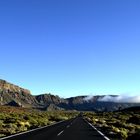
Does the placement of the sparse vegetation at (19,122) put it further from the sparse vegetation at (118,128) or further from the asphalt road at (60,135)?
the sparse vegetation at (118,128)

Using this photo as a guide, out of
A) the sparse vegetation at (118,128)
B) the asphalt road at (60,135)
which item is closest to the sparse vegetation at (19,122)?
the asphalt road at (60,135)

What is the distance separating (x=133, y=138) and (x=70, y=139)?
4.04m

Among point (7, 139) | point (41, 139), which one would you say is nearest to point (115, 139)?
point (41, 139)

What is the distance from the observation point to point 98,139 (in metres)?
22.3

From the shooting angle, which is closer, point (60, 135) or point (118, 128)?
point (60, 135)

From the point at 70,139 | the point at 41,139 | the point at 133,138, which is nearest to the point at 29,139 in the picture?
the point at 41,139

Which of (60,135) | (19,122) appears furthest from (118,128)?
(60,135)

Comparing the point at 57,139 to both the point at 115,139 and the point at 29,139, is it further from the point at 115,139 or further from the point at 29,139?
the point at 115,139

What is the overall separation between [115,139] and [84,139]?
6.66ft

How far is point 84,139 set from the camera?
74.2ft

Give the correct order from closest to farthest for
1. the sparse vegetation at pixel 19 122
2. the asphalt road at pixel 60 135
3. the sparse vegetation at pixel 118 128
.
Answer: the asphalt road at pixel 60 135, the sparse vegetation at pixel 118 128, the sparse vegetation at pixel 19 122

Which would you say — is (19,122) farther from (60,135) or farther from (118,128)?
(60,135)

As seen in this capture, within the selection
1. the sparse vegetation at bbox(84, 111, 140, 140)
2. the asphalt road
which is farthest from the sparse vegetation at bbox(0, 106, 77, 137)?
the sparse vegetation at bbox(84, 111, 140, 140)

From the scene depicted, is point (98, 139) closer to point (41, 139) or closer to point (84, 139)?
point (84, 139)
